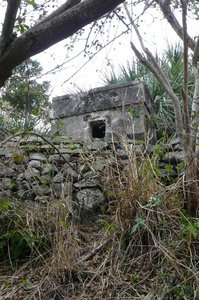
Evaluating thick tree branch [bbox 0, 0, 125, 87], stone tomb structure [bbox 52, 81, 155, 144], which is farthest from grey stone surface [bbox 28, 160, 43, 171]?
thick tree branch [bbox 0, 0, 125, 87]

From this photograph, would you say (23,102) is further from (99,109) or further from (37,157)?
(37,157)

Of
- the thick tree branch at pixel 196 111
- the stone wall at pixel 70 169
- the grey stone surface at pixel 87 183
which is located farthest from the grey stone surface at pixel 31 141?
the thick tree branch at pixel 196 111

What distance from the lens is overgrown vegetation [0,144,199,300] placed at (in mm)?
2986

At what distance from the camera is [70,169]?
168 inches

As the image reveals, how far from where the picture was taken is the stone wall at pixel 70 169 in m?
3.95

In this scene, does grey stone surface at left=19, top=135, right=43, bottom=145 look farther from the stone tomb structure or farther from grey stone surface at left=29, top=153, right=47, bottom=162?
the stone tomb structure

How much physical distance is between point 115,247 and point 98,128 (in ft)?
7.78

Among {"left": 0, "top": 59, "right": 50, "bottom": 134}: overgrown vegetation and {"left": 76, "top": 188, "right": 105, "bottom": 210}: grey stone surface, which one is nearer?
{"left": 76, "top": 188, "right": 105, "bottom": 210}: grey stone surface

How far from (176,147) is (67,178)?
110cm

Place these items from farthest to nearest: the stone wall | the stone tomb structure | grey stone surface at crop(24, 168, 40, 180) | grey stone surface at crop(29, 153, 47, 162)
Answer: the stone tomb structure → grey stone surface at crop(29, 153, 47, 162) → grey stone surface at crop(24, 168, 40, 180) → the stone wall

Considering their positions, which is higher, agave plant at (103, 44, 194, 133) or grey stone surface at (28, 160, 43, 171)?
agave plant at (103, 44, 194, 133)

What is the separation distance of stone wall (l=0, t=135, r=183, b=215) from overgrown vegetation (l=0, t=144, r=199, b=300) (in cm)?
17

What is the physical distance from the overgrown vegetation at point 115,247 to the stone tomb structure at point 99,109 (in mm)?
1426

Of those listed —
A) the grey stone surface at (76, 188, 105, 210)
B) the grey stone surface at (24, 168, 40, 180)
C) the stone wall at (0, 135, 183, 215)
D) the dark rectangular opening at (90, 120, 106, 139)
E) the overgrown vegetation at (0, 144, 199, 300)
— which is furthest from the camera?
the dark rectangular opening at (90, 120, 106, 139)
